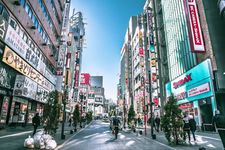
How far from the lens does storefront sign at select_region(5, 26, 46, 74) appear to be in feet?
52.7

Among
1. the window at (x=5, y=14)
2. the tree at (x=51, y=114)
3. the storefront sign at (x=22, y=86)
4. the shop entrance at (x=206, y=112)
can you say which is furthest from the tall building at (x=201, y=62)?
the window at (x=5, y=14)

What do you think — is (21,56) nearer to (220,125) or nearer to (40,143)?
(40,143)

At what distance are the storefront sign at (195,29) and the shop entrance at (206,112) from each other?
7.05 meters

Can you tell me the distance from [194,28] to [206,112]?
1196cm

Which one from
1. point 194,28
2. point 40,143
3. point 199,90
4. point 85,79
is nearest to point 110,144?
point 40,143

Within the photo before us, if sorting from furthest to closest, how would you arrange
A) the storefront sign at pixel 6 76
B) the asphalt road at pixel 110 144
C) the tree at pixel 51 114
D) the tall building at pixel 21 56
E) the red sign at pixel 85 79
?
the red sign at pixel 85 79 → the tall building at pixel 21 56 → the storefront sign at pixel 6 76 → the tree at pixel 51 114 → the asphalt road at pixel 110 144

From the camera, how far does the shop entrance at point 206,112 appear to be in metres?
22.2

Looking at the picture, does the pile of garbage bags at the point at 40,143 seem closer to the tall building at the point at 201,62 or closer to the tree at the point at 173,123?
the tree at the point at 173,123

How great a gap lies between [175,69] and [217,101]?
42.8 feet

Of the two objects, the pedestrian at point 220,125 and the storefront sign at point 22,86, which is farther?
the storefront sign at point 22,86

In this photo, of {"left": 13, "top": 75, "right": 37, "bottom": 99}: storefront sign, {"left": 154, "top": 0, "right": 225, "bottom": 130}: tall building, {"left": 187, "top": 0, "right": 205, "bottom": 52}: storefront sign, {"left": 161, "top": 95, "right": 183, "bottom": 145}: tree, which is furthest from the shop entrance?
{"left": 13, "top": 75, "right": 37, "bottom": 99}: storefront sign

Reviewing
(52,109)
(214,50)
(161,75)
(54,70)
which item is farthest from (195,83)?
(54,70)

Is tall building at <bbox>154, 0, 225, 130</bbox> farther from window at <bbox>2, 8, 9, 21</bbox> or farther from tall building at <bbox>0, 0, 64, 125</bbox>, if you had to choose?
window at <bbox>2, 8, 9, 21</bbox>

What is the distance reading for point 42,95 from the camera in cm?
2711
